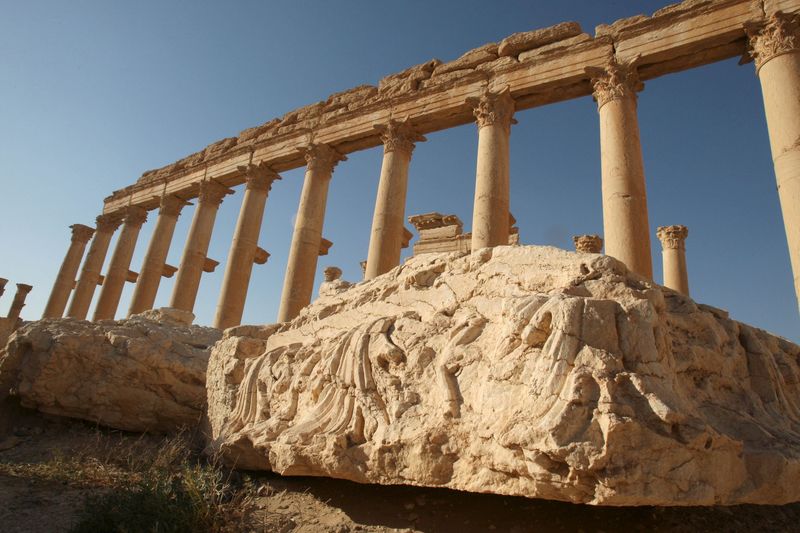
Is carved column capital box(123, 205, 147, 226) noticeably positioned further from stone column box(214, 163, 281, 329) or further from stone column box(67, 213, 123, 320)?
stone column box(214, 163, 281, 329)

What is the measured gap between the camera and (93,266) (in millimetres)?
22812

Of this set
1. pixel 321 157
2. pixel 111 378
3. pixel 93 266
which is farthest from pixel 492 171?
pixel 93 266

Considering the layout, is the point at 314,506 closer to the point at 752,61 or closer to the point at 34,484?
the point at 34,484

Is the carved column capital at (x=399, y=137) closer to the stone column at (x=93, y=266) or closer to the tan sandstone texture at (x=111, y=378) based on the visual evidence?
the tan sandstone texture at (x=111, y=378)

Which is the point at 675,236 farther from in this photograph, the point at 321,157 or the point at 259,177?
the point at 259,177

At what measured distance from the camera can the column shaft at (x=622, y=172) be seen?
35.5ft

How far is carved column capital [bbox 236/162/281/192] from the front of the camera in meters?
18.4

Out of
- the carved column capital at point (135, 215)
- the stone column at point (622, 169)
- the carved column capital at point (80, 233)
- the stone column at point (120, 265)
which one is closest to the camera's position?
the stone column at point (622, 169)

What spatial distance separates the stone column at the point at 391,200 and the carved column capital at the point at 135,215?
44.0ft

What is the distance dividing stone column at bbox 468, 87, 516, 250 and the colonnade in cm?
3

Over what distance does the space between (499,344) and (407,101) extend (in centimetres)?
1391

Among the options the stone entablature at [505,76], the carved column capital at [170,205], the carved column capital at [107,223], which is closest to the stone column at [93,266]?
the carved column capital at [107,223]

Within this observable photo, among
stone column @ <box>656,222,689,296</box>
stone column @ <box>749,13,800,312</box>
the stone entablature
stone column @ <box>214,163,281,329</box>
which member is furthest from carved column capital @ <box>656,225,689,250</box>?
stone column @ <box>214,163,281,329</box>

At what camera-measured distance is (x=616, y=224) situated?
1104 centimetres
